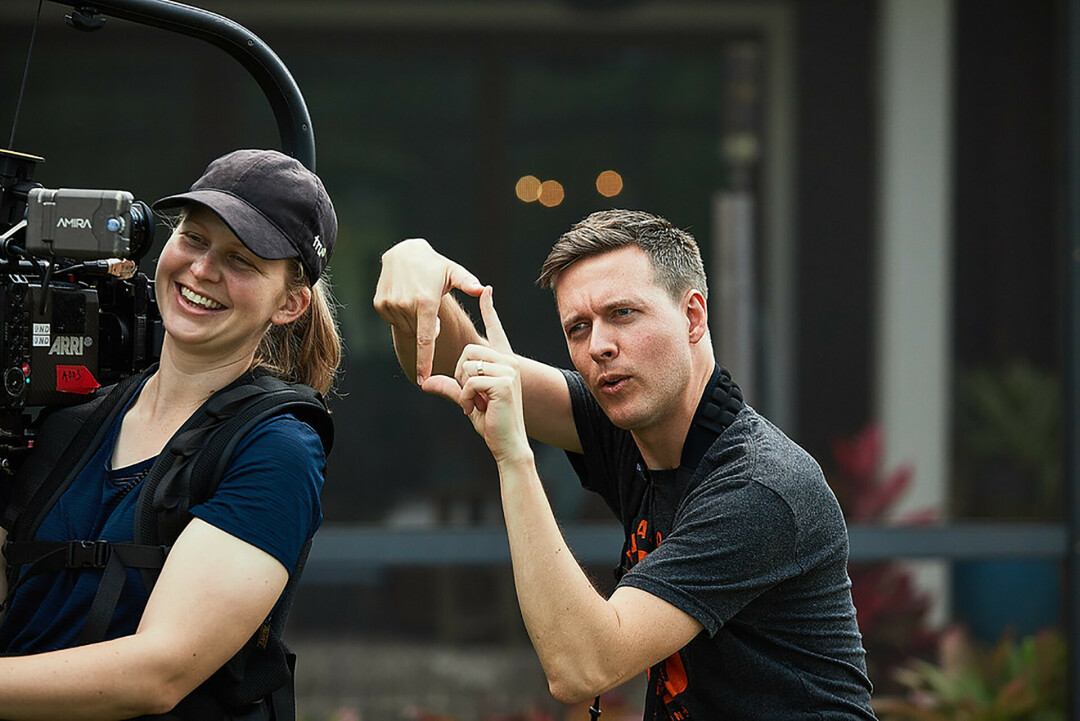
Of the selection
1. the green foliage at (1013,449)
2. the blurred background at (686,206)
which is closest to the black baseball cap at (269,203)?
the blurred background at (686,206)

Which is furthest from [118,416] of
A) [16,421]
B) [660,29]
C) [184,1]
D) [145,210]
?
[660,29]

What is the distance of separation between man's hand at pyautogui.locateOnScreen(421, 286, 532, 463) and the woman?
0.25m

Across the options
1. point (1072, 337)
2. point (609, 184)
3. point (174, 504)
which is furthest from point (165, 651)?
point (1072, 337)

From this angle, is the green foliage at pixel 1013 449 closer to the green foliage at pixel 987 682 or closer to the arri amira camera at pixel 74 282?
the green foliage at pixel 987 682

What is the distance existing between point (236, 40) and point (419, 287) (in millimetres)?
545

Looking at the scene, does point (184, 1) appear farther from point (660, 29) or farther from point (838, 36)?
point (838, 36)

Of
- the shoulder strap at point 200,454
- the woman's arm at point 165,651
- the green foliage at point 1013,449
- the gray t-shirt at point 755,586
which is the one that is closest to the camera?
the woman's arm at point 165,651

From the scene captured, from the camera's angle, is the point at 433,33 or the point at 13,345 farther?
the point at 433,33

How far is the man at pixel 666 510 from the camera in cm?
204

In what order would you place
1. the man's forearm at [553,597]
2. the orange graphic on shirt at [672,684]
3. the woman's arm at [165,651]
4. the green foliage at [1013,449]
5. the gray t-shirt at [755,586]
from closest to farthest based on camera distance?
the woman's arm at [165,651], the man's forearm at [553,597], the gray t-shirt at [755,586], the orange graphic on shirt at [672,684], the green foliage at [1013,449]

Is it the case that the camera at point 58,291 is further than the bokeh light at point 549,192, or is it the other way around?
the bokeh light at point 549,192

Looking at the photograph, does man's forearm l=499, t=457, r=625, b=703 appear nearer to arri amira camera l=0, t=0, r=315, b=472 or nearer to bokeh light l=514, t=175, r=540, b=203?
arri amira camera l=0, t=0, r=315, b=472

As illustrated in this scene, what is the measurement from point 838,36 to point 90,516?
4.40m

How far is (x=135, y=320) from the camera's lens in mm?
2174
